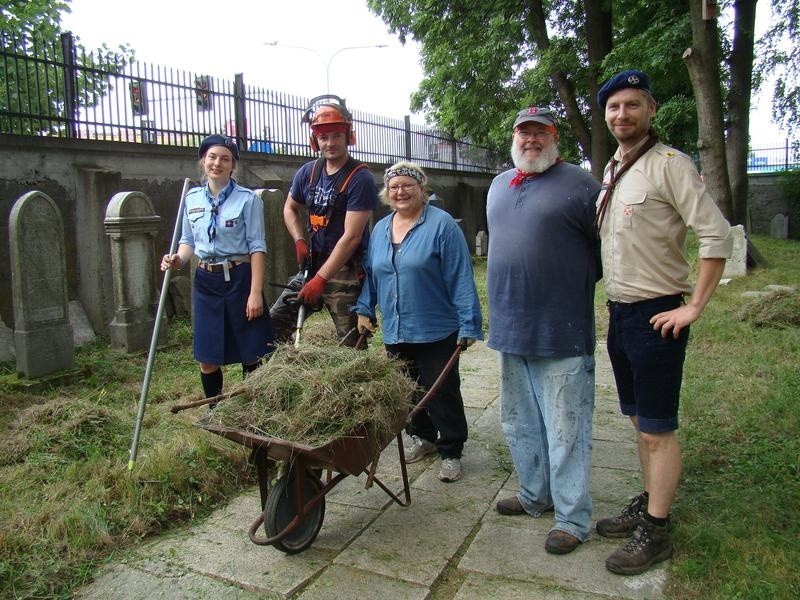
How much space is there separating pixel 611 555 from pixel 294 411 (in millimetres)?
1496

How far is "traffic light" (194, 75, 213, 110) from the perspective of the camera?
10422 millimetres

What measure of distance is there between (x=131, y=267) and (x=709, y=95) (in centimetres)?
855

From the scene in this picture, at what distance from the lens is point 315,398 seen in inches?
114

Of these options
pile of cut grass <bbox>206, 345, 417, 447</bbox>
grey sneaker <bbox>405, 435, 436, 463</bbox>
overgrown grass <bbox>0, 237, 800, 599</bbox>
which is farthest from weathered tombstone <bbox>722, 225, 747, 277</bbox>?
pile of cut grass <bbox>206, 345, 417, 447</bbox>

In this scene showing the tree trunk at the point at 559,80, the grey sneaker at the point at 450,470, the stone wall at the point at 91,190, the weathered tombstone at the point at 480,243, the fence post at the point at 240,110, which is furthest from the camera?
the weathered tombstone at the point at 480,243

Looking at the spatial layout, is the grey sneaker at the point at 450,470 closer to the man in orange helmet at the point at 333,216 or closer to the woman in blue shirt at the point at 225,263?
the man in orange helmet at the point at 333,216

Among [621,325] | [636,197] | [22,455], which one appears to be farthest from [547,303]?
[22,455]

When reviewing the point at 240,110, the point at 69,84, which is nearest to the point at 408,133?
the point at 240,110

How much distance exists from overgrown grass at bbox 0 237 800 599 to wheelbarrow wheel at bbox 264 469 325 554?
0.74 m

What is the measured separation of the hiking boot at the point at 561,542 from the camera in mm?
3115

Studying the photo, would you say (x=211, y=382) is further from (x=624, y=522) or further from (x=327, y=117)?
(x=624, y=522)

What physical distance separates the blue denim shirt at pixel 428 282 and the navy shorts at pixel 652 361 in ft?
3.17

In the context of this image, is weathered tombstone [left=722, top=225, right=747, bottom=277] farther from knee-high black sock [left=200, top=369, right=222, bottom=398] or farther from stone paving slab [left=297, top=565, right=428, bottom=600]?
stone paving slab [left=297, top=565, right=428, bottom=600]

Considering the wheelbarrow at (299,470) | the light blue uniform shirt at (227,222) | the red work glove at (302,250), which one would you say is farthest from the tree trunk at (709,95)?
the wheelbarrow at (299,470)
